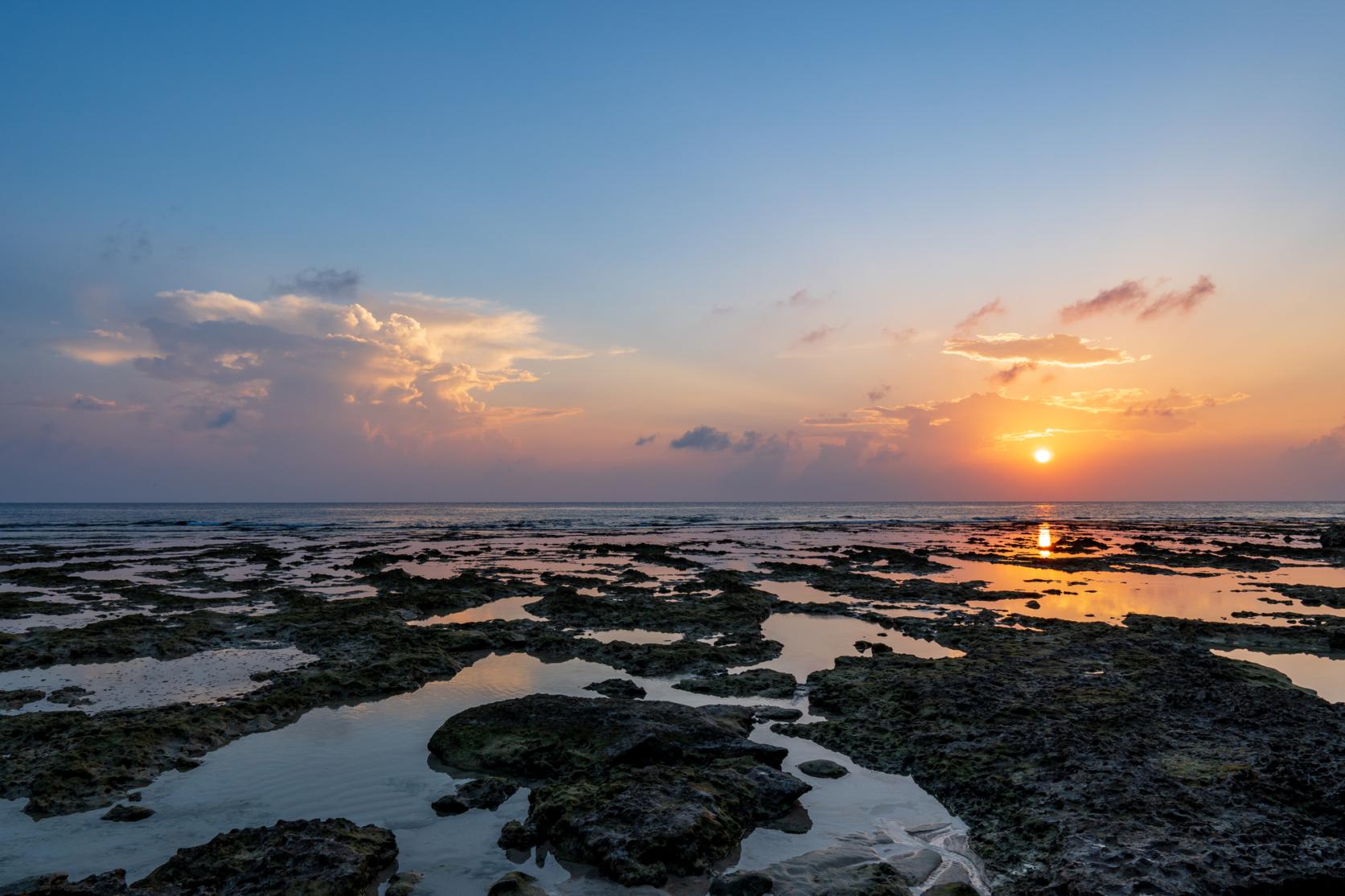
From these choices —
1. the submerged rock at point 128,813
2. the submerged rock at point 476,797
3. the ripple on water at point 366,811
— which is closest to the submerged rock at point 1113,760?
the ripple on water at point 366,811

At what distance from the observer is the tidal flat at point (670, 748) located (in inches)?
267

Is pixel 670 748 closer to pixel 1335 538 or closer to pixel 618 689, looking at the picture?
pixel 618 689

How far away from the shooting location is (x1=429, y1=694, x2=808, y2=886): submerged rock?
7.05 meters

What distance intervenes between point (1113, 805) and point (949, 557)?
38.6 m

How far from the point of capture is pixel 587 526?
87.6m

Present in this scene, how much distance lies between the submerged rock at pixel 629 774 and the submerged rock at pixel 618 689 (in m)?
2.09

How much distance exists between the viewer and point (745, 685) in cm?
1361


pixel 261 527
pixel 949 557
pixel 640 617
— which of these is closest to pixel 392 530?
pixel 261 527

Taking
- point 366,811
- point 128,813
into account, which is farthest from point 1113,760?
point 128,813

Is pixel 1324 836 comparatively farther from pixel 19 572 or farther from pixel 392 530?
pixel 392 530

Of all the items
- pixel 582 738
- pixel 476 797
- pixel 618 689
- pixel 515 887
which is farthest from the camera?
pixel 618 689

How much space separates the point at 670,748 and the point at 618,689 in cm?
421

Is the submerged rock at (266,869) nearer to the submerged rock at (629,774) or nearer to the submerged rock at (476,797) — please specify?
the submerged rock at (476,797)

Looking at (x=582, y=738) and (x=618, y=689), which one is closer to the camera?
(x=582, y=738)
